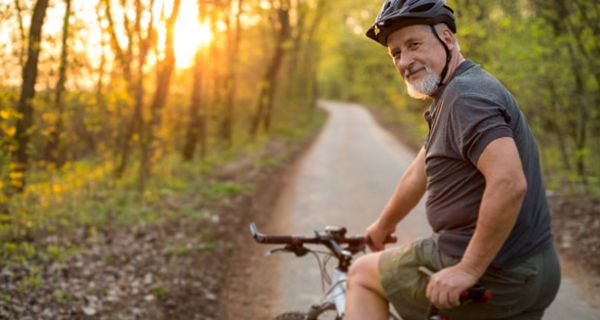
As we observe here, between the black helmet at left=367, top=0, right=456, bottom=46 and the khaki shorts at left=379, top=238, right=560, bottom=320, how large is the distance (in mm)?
900

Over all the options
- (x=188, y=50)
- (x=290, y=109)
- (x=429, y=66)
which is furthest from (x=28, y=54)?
(x=290, y=109)

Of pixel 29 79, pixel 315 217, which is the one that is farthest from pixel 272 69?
pixel 29 79

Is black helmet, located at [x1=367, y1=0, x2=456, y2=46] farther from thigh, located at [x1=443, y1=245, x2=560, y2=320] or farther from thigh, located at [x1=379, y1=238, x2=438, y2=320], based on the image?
thigh, located at [x1=443, y1=245, x2=560, y2=320]

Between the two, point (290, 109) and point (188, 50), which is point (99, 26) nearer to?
point (188, 50)

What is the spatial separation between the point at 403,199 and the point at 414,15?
1067 millimetres

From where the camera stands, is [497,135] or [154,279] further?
[154,279]

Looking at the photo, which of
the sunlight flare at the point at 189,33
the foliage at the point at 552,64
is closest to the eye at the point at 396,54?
the foliage at the point at 552,64

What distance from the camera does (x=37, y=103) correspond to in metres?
8.12

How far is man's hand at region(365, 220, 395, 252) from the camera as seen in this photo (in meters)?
3.05

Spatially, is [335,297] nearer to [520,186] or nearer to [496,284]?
[496,284]

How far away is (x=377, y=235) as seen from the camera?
307cm

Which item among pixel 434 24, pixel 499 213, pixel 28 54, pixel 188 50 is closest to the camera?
pixel 499 213

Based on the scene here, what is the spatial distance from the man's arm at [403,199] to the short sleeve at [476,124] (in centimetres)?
71

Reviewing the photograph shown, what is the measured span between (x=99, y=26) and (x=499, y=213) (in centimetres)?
937
